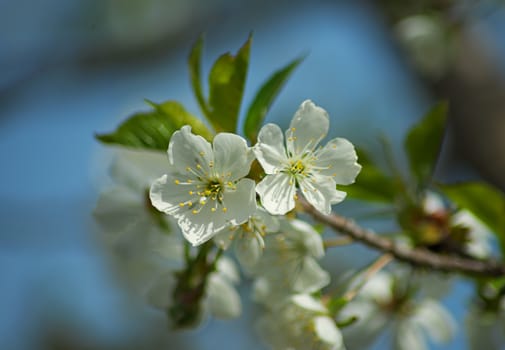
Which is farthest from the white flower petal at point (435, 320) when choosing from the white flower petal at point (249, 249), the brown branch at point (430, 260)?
the white flower petal at point (249, 249)

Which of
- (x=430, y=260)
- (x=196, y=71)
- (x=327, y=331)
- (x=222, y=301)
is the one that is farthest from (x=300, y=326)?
(x=196, y=71)

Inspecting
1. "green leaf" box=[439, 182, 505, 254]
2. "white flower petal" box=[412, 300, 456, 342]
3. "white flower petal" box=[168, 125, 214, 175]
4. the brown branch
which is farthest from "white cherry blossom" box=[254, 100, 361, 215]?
"white flower petal" box=[412, 300, 456, 342]

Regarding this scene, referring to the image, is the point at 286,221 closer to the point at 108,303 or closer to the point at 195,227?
the point at 195,227

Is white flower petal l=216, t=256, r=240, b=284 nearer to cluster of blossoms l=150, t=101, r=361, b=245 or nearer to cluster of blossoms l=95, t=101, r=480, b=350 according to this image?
cluster of blossoms l=95, t=101, r=480, b=350

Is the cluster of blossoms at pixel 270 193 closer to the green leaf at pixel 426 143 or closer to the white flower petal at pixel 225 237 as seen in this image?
the white flower petal at pixel 225 237

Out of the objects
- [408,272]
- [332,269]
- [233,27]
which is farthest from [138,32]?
[408,272]

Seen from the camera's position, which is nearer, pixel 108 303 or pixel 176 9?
pixel 108 303

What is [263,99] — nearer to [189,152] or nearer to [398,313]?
[189,152]
